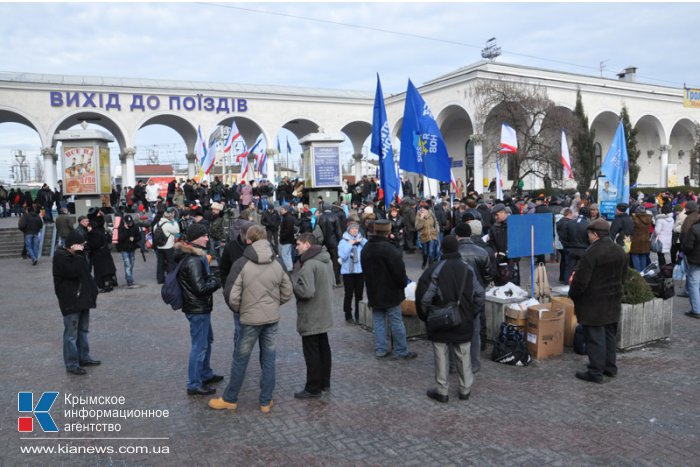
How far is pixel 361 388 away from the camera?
585cm

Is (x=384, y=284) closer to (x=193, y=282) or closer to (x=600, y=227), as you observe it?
(x=193, y=282)

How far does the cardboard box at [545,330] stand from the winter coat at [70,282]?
5.44 metres

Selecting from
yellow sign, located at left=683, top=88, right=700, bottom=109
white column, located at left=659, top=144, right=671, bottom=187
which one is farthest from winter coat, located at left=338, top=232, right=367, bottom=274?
white column, located at left=659, top=144, right=671, bottom=187

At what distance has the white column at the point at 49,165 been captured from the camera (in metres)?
28.6

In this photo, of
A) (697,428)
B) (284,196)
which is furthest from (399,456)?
(284,196)

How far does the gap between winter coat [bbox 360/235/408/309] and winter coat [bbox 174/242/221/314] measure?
2.06 m

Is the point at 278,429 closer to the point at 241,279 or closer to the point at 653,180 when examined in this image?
the point at 241,279

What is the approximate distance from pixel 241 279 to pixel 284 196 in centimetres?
1831

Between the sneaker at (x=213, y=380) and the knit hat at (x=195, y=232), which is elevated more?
the knit hat at (x=195, y=232)

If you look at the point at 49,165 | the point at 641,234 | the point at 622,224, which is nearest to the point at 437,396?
the point at 622,224

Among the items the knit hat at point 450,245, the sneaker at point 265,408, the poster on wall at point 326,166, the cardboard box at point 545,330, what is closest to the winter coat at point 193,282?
the sneaker at point 265,408

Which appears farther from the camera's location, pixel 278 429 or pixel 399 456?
pixel 278 429

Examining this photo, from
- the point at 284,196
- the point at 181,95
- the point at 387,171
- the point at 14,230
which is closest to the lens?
the point at 387,171

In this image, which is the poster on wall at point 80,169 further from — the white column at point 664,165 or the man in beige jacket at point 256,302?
the white column at point 664,165
